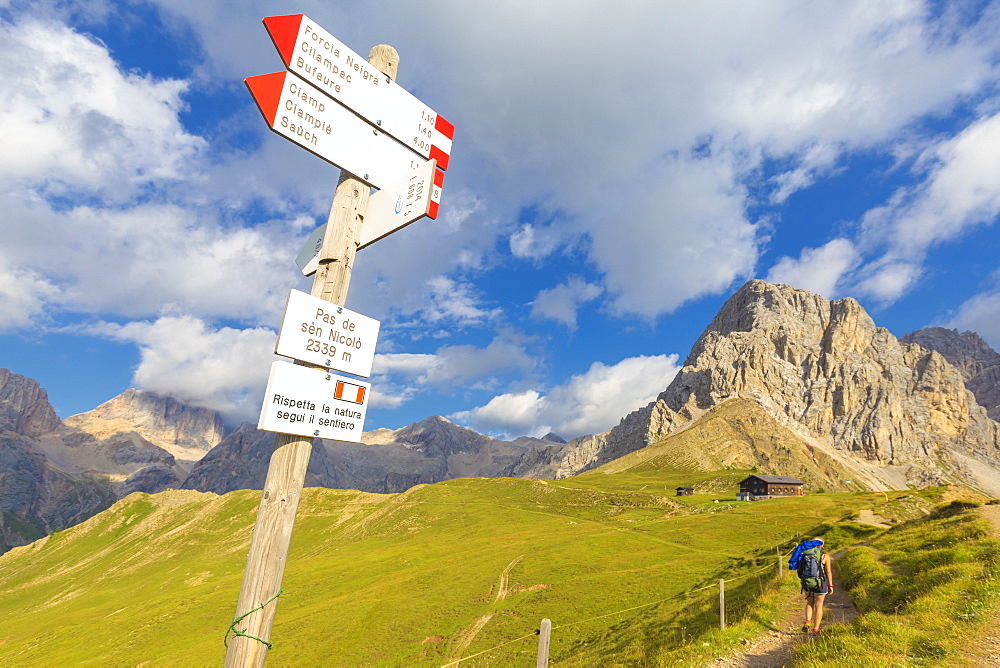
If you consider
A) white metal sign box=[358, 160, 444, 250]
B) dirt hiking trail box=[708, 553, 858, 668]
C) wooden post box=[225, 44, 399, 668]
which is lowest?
dirt hiking trail box=[708, 553, 858, 668]

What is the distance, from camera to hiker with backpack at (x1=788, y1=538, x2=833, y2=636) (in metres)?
13.7

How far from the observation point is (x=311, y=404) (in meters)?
5.42

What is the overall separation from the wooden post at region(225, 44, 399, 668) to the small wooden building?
454 feet

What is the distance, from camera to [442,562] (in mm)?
68750

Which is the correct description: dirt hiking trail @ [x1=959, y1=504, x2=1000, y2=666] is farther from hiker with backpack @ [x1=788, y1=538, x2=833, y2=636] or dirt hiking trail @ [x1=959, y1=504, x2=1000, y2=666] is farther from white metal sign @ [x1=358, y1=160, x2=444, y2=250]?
white metal sign @ [x1=358, y1=160, x2=444, y2=250]

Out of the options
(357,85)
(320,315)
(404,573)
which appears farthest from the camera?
(404,573)

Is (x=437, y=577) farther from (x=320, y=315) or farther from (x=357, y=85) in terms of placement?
(x=357, y=85)

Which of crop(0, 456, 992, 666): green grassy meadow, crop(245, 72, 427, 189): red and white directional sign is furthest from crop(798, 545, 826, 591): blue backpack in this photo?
crop(245, 72, 427, 189): red and white directional sign

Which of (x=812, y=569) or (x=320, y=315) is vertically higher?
(x=320, y=315)

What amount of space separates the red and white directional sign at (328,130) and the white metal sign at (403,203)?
24cm

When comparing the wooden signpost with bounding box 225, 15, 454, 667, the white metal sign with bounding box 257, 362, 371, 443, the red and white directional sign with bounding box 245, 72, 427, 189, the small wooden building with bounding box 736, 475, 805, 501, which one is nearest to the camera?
the white metal sign with bounding box 257, 362, 371, 443

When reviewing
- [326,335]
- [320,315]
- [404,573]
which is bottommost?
[404,573]

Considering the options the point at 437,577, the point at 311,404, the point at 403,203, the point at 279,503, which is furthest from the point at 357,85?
the point at 437,577

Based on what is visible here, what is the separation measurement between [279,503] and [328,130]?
503 centimetres
